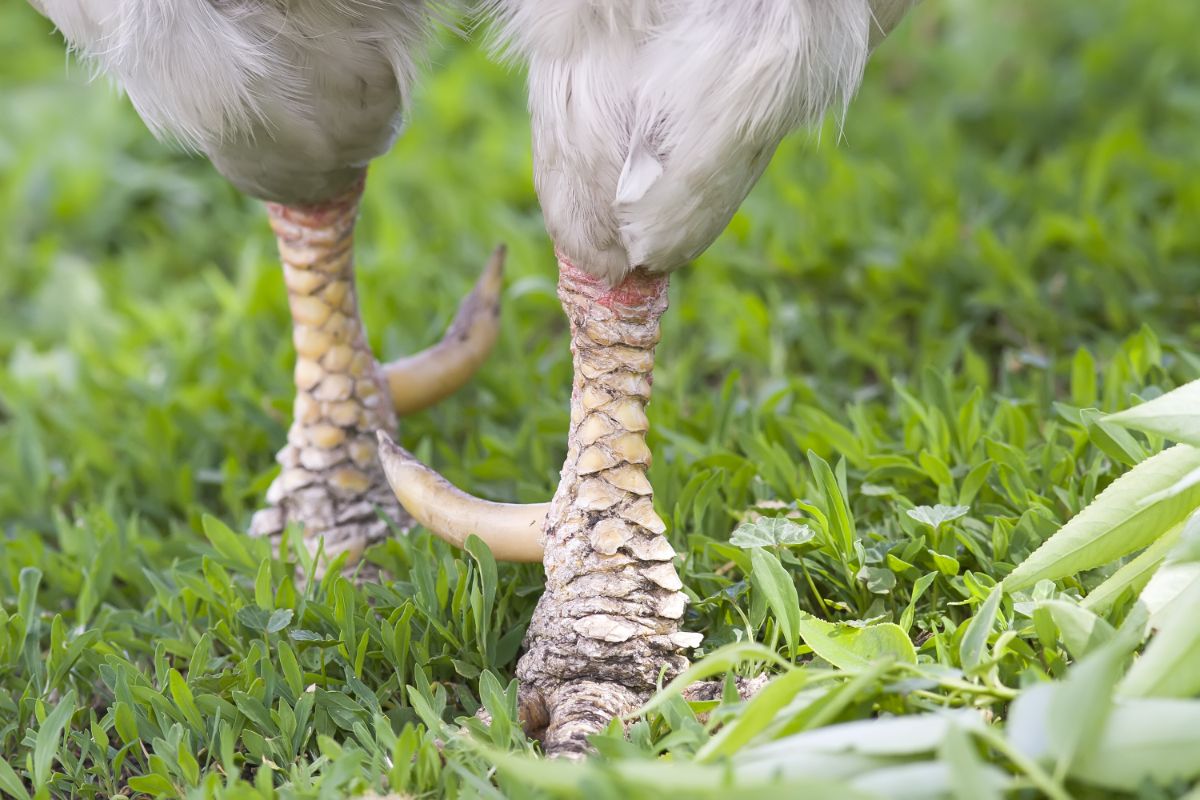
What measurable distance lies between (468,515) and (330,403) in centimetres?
45

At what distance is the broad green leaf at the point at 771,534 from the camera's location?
5.69 ft

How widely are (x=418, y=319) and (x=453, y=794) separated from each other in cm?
159

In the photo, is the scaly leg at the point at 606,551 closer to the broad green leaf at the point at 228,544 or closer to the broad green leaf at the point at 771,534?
the broad green leaf at the point at 771,534

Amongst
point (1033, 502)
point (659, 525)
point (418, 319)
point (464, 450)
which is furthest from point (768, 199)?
point (659, 525)

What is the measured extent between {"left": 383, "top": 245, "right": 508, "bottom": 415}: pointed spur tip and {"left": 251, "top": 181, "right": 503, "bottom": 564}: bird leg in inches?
3.2

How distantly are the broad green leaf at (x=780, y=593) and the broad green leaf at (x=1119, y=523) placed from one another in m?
0.25

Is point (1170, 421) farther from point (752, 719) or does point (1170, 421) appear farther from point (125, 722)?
point (125, 722)

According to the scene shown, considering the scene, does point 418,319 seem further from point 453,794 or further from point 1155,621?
point 1155,621

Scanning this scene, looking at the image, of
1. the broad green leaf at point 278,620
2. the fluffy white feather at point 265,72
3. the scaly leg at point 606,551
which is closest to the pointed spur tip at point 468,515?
the scaly leg at point 606,551

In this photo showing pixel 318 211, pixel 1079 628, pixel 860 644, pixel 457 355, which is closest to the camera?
pixel 1079 628

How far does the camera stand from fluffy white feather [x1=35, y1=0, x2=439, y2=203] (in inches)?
63.5

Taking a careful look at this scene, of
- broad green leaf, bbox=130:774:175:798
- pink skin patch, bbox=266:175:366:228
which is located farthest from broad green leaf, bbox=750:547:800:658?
pink skin patch, bbox=266:175:366:228

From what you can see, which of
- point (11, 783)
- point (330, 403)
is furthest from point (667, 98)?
point (11, 783)

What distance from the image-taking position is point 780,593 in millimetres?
1598
